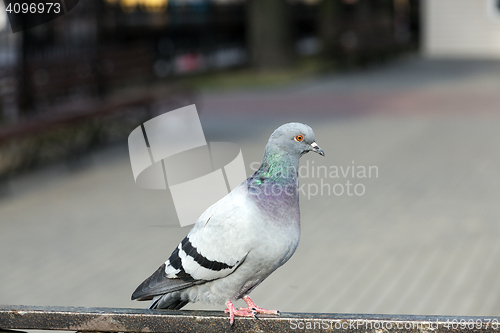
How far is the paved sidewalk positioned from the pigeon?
0.14 meters

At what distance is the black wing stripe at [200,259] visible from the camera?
169 centimetres

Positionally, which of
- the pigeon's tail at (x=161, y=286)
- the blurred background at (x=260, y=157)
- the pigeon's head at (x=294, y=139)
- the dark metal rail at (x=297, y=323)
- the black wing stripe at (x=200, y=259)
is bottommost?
the blurred background at (x=260, y=157)

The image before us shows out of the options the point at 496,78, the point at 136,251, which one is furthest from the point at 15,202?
the point at 496,78

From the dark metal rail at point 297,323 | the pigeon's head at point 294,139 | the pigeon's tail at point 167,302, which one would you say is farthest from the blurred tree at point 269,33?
the pigeon's head at point 294,139

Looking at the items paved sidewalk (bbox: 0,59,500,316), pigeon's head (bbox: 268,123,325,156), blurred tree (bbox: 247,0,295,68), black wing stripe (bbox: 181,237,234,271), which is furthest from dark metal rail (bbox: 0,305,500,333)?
blurred tree (bbox: 247,0,295,68)

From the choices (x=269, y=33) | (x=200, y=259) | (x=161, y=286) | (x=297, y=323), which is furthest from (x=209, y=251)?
(x=269, y=33)

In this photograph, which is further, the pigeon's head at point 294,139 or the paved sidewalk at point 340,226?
the paved sidewalk at point 340,226

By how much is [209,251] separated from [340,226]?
4.72 m

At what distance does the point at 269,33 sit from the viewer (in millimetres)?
18172

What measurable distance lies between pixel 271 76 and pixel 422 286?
13524mm

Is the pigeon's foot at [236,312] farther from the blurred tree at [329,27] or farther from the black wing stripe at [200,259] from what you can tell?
the blurred tree at [329,27]

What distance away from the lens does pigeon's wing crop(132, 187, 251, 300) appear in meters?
1.57

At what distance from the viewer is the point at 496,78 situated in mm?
16828

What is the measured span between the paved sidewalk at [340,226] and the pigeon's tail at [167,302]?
219 mm
